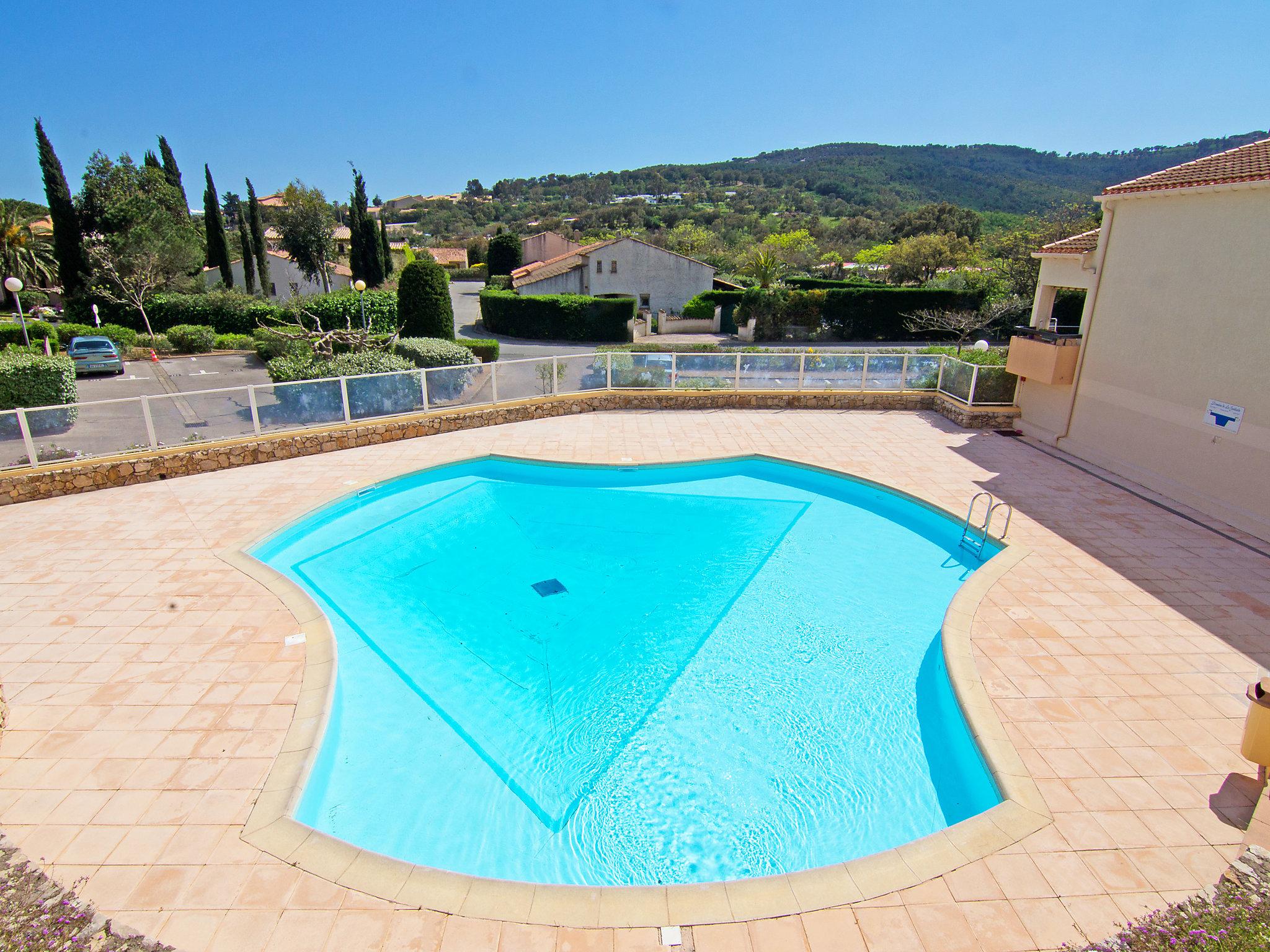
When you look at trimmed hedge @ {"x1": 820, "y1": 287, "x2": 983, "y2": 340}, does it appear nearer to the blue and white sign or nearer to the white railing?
the white railing

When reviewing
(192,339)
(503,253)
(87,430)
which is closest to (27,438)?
(87,430)

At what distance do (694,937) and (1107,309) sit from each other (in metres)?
12.4

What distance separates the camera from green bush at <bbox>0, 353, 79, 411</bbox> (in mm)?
14227

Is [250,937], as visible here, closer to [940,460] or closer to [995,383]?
[940,460]

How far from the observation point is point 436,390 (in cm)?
1365

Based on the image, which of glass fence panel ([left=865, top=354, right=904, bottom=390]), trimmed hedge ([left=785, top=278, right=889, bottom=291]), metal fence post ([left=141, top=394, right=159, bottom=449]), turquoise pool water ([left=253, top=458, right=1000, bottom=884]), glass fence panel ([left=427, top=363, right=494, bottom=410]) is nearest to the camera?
turquoise pool water ([left=253, top=458, right=1000, bottom=884])

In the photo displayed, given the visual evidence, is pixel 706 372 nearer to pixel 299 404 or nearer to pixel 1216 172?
pixel 299 404

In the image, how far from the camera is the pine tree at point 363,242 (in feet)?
→ 126

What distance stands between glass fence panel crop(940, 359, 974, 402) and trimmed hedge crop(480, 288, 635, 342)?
742 inches

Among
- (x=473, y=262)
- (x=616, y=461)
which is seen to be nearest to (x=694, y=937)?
(x=616, y=461)

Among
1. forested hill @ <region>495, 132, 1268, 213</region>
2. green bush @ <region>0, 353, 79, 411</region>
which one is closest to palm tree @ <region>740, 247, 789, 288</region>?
green bush @ <region>0, 353, 79, 411</region>

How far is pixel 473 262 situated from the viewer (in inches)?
2808

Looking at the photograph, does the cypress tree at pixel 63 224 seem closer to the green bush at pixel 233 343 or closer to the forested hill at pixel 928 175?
the green bush at pixel 233 343

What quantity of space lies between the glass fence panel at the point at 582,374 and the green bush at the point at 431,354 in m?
2.88
